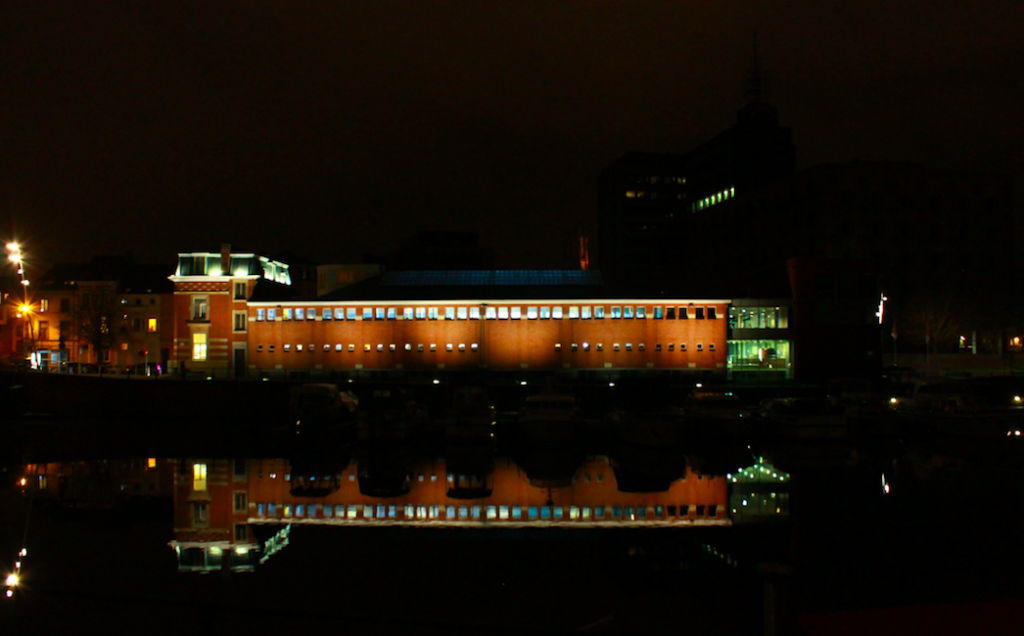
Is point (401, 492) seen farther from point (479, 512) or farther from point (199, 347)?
point (199, 347)

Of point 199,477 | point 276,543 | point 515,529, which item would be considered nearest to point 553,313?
point 199,477

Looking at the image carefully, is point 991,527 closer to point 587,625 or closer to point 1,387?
point 587,625

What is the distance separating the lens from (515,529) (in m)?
21.5

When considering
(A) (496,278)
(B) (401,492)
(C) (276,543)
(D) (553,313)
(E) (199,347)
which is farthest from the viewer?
(A) (496,278)

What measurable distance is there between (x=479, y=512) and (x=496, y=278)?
138 ft

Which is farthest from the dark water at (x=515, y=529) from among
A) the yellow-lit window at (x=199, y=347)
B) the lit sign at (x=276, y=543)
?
the yellow-lit window at (x=199, y=347)

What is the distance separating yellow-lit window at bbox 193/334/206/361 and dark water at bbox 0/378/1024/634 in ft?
69.4

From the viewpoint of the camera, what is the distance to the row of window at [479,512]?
75.8ft

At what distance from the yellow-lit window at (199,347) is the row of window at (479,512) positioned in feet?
128

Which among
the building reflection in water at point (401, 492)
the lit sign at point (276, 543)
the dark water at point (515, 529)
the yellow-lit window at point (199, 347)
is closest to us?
the dark water at point (515, 529)

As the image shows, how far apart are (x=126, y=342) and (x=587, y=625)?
2751 inches

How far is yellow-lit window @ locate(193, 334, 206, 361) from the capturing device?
60725 millimetres

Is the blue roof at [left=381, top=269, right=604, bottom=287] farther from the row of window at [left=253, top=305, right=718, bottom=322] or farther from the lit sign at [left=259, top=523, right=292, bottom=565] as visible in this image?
the lit sign at [left=259, top=523, right=292, bottom=565]

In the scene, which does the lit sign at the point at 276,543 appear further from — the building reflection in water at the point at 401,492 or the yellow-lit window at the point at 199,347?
the yellow-lit window at the point at 199,347
